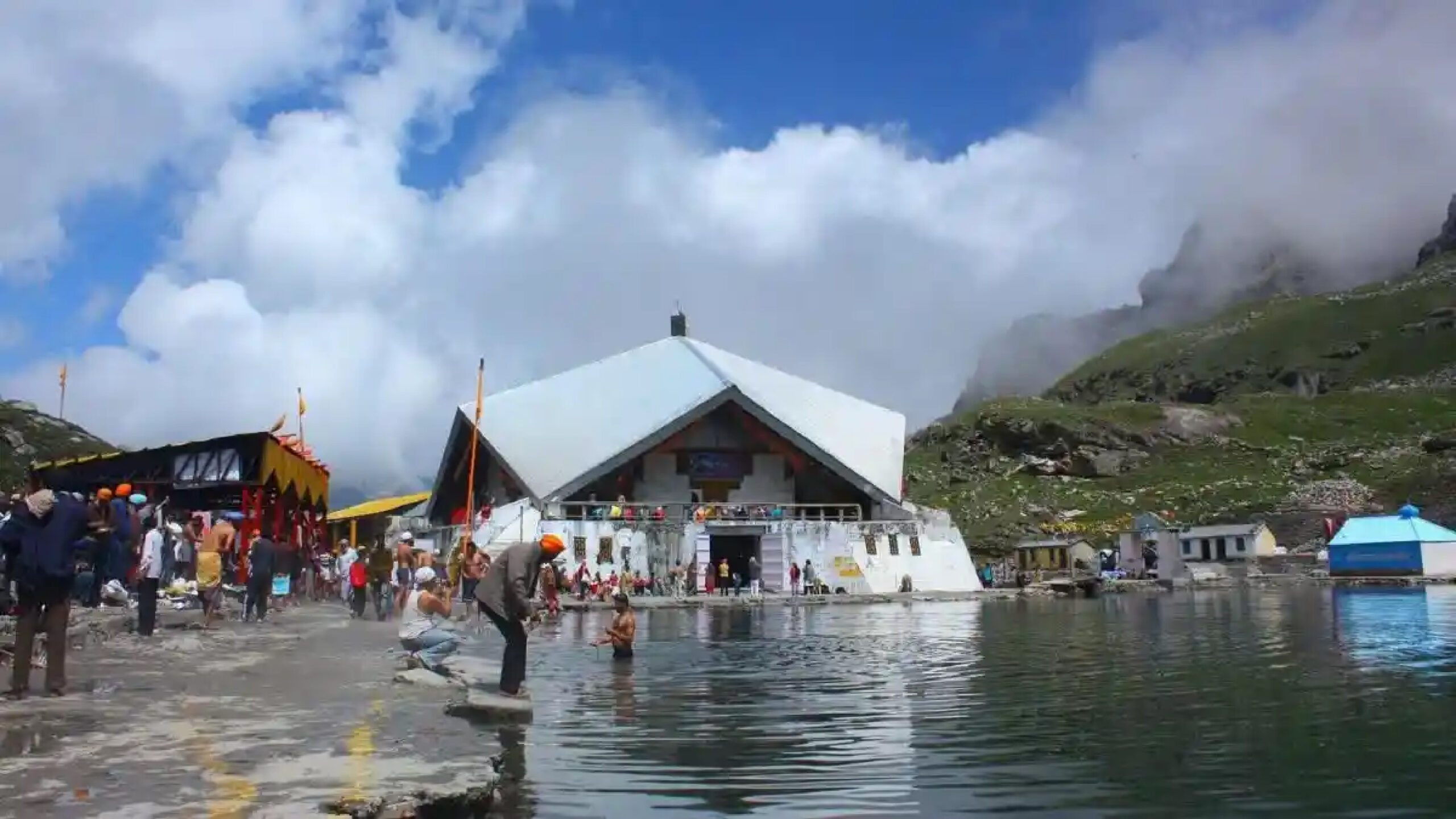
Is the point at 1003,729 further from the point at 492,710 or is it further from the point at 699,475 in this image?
the point at 699,475

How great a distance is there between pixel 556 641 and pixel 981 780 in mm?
12151

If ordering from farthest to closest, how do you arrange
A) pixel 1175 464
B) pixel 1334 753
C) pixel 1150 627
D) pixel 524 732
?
pixel 1175 464
pixel 1150 627
pixel 524 732
pixel 1334 753

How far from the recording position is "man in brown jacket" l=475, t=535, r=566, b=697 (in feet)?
29.3

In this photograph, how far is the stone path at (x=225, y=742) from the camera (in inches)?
202

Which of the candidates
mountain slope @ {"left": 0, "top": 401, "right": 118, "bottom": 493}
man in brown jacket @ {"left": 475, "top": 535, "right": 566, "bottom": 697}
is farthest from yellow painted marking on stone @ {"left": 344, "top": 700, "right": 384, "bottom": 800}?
mountain slope @ {"left": 0, "top": 401, "right": 118, "bottom": 493}

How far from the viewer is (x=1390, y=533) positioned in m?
44.1

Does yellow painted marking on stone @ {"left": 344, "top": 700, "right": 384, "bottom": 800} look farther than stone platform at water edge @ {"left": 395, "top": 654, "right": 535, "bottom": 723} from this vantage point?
No

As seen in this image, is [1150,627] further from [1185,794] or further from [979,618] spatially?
[1185,794]

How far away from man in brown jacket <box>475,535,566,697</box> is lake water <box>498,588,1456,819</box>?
45 centimetres

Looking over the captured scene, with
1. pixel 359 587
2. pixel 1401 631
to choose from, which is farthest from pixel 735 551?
pixel 1401 631

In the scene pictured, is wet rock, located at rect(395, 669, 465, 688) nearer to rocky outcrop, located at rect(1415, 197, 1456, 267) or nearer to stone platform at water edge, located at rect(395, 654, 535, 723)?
stone platform at water edge, located at rect(395, 654, 535, 723)

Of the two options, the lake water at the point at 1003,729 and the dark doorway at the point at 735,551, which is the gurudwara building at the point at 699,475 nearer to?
the dark doorway at the point at 735,551

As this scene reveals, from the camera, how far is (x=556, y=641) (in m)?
17.8

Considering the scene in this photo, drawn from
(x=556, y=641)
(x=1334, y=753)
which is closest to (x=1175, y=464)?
(x=556, y=641)
